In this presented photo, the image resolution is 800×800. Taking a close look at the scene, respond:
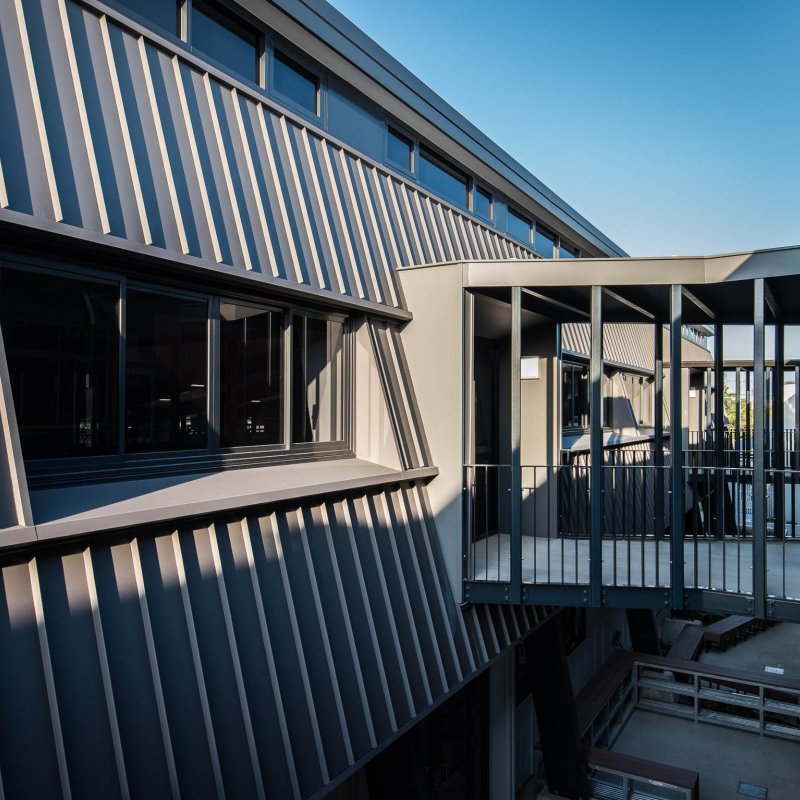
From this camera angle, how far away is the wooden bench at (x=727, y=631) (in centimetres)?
1411

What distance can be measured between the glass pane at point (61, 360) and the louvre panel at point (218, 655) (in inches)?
31.2

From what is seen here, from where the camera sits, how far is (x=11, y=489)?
10.0 feet

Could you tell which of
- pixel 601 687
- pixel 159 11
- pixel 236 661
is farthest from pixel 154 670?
pixel 601 687

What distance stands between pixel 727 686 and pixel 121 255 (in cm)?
1249

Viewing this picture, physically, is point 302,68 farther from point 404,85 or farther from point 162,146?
point 162,146

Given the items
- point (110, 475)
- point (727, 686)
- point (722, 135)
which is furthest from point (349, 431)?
point (722, 135)

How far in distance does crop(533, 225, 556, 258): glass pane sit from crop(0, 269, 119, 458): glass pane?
998 cm

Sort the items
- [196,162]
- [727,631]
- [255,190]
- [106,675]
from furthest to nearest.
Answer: [727,631] → [255,190] → [196,162] → [106,675]

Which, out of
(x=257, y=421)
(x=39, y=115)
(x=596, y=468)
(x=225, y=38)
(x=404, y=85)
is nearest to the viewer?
(x=39, y=115)

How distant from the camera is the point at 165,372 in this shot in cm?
432

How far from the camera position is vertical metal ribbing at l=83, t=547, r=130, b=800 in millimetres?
3037

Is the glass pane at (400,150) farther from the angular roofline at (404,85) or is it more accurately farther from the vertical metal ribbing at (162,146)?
the vertical metal ribbing at (162,146)

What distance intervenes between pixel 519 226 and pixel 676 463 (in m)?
7.36

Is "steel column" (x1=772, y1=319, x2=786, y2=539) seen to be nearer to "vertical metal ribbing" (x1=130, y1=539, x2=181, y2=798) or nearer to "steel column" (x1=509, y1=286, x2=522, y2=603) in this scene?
"steel column" (x1=509, y1=286, x2=522, y2=603)
